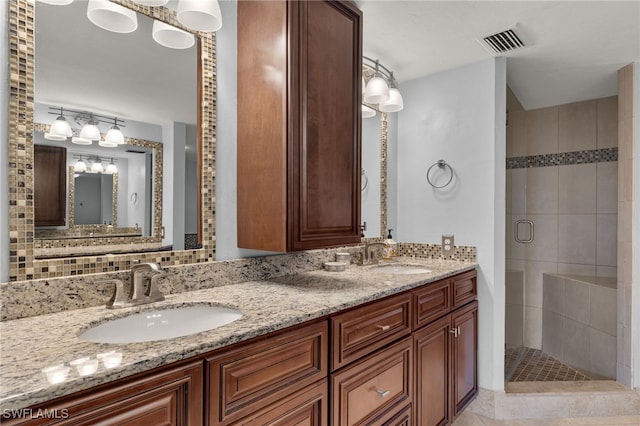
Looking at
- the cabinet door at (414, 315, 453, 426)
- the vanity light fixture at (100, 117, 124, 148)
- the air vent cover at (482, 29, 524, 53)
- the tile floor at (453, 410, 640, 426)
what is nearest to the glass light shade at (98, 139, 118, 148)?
the vanity light fixture at (100, 117, 124, 148)

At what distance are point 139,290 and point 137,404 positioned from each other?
54cm

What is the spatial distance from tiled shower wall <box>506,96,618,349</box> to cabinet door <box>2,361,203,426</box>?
→ 3.55 meters

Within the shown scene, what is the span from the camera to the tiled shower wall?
125 inches

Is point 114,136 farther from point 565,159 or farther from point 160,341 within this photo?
point 565,159

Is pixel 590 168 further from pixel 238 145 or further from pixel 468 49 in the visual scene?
pixel 238 145

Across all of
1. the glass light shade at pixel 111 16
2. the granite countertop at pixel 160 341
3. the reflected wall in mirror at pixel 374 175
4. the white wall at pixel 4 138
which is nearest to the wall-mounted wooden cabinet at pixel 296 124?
the granite countertop at pixel 160 341

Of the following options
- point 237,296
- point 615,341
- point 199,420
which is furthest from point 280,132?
point 615,341

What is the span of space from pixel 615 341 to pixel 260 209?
292 cm

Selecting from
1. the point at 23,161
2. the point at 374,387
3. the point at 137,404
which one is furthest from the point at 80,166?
the point at 374,387

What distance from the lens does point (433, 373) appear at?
6.10ft

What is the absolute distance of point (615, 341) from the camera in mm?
2680

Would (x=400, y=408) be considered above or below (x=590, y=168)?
below

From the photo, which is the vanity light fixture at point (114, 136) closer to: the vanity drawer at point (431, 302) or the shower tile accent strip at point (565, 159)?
the vanity drawer at point (431, 302)

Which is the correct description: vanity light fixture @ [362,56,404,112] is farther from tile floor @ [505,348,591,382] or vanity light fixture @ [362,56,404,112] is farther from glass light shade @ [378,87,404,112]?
tile floor @ [505,348,591,382]
